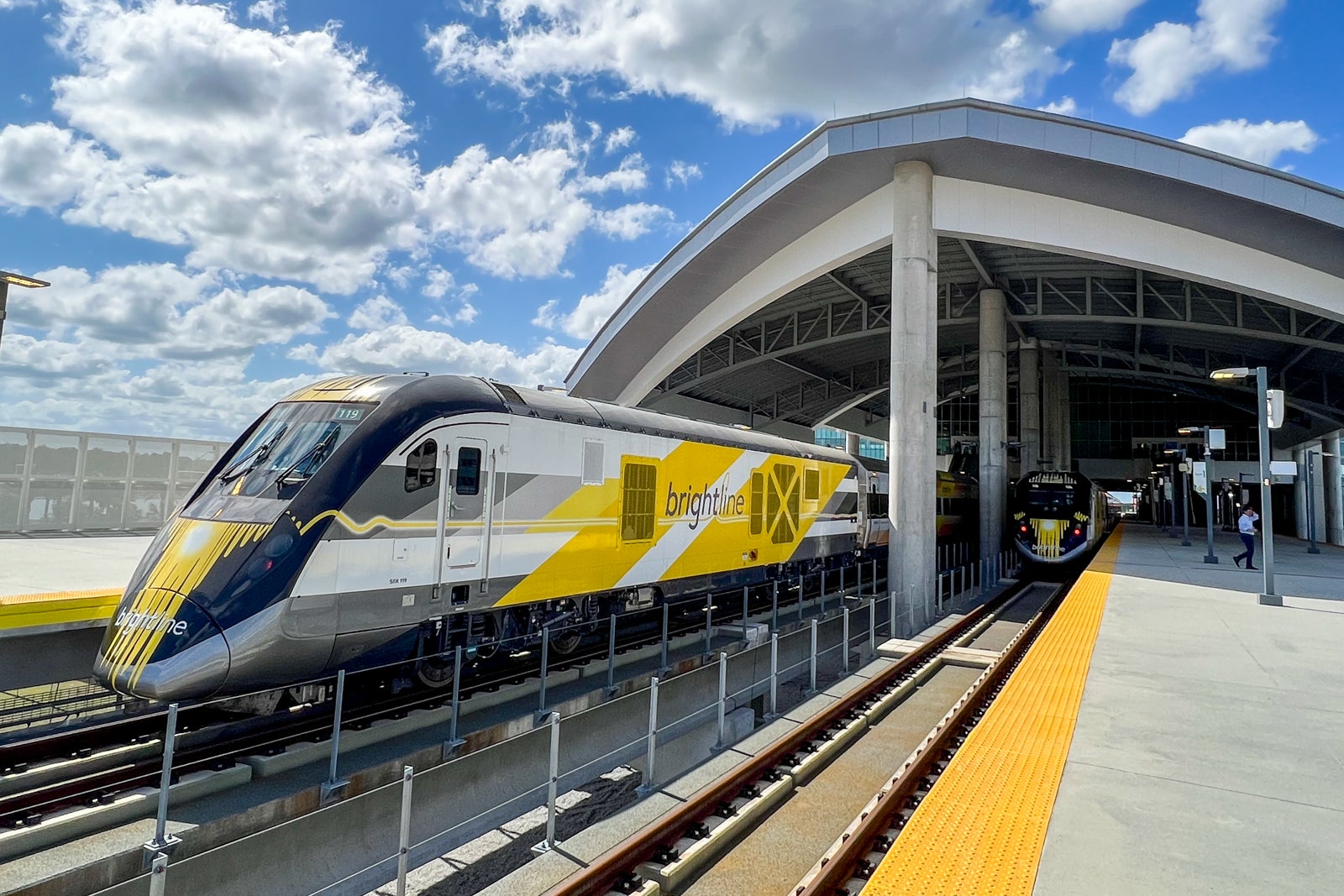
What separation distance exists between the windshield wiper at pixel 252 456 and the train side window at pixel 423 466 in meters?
1.64

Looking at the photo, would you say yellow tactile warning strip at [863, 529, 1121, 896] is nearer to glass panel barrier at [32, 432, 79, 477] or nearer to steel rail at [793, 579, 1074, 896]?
steel rail at [793, 579, 1074, 896]

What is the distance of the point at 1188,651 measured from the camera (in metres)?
10.5

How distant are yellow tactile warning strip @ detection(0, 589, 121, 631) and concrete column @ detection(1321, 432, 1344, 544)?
4056cm

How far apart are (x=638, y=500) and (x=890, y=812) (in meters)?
6.99

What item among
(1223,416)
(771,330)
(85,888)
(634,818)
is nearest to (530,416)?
(634,818)

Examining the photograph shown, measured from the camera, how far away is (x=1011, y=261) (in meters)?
30.9

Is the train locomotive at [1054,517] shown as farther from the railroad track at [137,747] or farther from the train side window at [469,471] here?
the train side window at [469,471]

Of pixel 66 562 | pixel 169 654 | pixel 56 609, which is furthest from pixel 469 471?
pixel 66 562

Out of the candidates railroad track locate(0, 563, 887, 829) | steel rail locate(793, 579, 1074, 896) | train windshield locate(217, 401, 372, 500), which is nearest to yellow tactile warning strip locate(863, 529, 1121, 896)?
steel rail locate(793, 579, 1074, 896)

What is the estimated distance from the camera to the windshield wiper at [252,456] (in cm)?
884

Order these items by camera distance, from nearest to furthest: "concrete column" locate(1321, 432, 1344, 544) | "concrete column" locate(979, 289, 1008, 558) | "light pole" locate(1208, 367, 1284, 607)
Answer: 1. "light pole" locate(1208, 367, 1284, 607)
2. "concrete column" locate(979, 289, 1008, 558)
3. "concrete column" locate(1321, 432, 1344, 544)

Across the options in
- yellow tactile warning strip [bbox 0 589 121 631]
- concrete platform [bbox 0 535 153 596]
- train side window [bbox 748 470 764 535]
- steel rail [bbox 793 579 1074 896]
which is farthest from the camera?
train side window [bbox 748 470 764 535]

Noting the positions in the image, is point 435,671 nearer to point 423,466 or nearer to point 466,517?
point 466,517

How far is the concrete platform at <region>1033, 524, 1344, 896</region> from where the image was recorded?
4.55 metres
